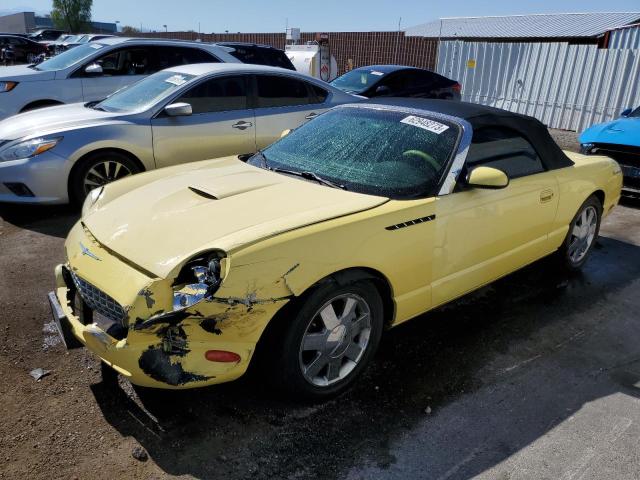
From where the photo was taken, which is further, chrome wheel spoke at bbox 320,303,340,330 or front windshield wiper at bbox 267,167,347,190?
front windshield wiper at bbox 267,167,347,190

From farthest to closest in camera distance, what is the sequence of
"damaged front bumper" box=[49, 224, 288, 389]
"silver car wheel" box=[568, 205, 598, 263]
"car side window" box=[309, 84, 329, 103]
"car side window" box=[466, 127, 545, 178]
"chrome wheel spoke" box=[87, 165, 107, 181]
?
"car side window" box=[309, 84, 329, 103] → "chrome wheel spoke" box=[87, 165, 107, 181] → "silver car wheel" box=[568, 205, 598, 263] → "car side window" box=[466, 127, 545, 178] → "damaged front bumper" box=[49, 224, 288, 389]

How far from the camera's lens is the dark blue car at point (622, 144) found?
22.4ft

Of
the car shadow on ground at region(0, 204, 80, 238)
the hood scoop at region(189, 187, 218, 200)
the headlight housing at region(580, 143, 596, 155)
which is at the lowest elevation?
the car shadow on ground at region(0, 204, 80, 238)

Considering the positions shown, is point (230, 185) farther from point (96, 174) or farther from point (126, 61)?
point (126, 61)

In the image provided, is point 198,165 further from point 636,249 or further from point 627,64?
point 627,64

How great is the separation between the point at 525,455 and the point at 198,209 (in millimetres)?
2065

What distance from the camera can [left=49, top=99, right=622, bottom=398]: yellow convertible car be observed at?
2352mm

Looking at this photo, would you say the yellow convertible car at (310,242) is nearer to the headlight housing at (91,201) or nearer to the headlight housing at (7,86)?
the headlight housing at (91,201)

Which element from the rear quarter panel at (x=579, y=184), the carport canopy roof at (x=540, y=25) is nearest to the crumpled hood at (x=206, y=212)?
the rear quarter panel at (x=579, y=184)

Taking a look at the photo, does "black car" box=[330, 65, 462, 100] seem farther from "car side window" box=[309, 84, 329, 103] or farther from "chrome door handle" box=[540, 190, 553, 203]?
"chrome door handle" box=[540, 190, 553, 203]

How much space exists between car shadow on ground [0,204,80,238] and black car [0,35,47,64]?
19332 millimetres

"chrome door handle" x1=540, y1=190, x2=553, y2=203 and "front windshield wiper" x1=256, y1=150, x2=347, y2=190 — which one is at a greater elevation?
"front windshield wiper" x1=256, y1=150, x2=347, y2=190

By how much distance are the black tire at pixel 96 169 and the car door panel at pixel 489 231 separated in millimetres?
3760

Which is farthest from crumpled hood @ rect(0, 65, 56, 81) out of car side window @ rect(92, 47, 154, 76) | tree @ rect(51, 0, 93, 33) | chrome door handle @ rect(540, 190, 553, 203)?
tree @ rect(51, 0, 93, 33)
